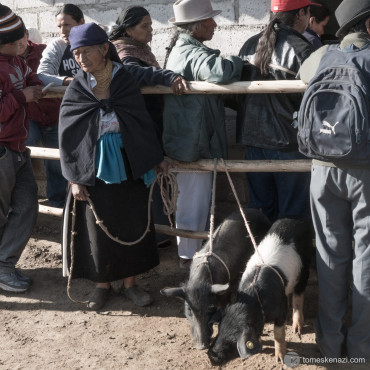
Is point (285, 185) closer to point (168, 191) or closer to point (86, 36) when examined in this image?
point (168, 191)

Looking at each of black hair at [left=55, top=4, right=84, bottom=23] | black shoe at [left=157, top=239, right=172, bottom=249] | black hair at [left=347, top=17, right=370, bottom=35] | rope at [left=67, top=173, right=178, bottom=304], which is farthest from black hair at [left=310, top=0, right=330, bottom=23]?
black hair at [left=347, top=17, right=370, bottom=35]

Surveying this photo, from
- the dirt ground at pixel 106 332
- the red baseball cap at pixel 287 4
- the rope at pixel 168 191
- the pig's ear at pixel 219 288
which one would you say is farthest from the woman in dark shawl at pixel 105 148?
the red baseball cap at pixel 287 4

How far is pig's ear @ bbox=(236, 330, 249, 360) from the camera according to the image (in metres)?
3.58

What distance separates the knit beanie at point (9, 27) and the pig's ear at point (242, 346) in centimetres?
288

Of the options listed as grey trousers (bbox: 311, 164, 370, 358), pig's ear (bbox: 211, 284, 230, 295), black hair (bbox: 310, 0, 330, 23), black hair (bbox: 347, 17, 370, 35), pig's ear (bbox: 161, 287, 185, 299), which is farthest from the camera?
black hair (bbox: 310, 0, 330, 23)

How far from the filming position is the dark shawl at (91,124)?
446 cm

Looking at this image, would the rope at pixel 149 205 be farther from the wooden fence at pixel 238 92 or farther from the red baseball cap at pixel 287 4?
the red baseball cap at pixel 287 4

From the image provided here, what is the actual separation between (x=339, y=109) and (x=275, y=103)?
118 centimetres

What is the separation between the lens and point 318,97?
11.7 feet

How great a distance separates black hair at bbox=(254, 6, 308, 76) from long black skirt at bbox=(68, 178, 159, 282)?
4.16 ft

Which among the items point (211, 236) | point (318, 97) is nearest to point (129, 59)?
point (211, 236)

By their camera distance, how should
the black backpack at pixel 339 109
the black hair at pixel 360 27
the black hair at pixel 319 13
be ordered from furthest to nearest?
the black hair at pixel 319 13 < the black hair at pixel 360 27 < the black backpack at pixel 339 109

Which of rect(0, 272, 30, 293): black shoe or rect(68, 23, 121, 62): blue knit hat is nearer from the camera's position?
rect(68, 23, 121, 62): blue knit hat

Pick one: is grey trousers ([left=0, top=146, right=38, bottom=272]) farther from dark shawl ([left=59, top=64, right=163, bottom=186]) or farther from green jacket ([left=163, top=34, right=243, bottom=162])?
green jacket ([left=163, top=34, right=243, bottom=162])
